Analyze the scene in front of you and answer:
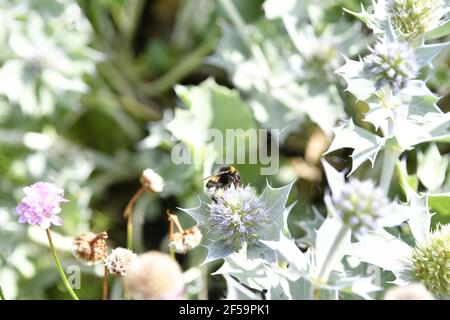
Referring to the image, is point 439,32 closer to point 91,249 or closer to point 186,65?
point 91,249

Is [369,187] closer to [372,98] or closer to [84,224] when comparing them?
[372,98]

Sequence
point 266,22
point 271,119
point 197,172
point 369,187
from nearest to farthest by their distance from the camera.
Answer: point 369,187
point 197,172
point 271,119
point 266,22

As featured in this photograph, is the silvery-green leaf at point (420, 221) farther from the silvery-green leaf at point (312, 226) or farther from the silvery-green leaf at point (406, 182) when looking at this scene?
the silvery-green leaf at point (312, 226)

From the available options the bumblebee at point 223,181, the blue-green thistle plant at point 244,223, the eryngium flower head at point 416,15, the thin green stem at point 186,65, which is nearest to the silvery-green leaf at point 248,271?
the blue-green thistle plant at point 244,223

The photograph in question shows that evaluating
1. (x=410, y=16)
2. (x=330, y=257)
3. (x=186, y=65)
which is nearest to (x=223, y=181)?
(x=330, y=257)
